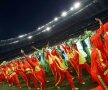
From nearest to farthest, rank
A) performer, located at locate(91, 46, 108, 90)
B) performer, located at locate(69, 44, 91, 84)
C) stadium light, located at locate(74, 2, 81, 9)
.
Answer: performer, located at locate(91, 46, 108, 90), performer, located at locate(69, 44, 91, 84), stadium light, located at locate(74, 2, 81, 9)

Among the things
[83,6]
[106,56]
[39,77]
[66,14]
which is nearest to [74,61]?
[39,77]

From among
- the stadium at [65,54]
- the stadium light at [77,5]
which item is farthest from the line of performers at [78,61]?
the stadium light at [77,5]

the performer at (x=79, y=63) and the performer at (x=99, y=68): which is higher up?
the performer at (x=79, y=63)

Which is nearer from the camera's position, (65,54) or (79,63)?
(79,63)

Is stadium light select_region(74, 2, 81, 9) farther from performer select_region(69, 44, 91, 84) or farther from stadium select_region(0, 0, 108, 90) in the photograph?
performer select_region(69, 44, 91, 84)

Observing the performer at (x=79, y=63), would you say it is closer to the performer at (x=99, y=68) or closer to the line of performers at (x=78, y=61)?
the line of performers at (x=78, y=61)

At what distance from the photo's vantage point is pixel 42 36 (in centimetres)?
4203

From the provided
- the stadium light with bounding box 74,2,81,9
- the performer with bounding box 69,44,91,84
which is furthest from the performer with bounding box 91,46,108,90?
the stadium light with bounding box 74,2,81,9

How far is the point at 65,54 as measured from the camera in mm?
15422

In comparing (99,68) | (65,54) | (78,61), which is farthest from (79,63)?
(99,68)

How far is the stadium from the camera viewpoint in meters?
5.53

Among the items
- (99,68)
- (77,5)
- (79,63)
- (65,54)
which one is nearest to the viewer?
(99,68)

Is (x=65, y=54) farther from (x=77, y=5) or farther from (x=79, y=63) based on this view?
(x=77, y=5)

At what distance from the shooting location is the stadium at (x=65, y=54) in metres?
5.53
